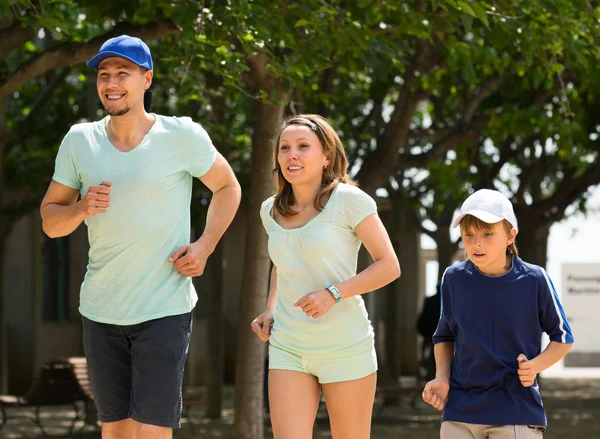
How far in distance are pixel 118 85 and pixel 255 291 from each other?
562 centimetres

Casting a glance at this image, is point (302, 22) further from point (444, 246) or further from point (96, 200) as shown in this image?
point (444, 246)

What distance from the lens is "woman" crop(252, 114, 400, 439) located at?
4.94 m

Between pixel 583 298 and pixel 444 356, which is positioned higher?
pixel 444 356

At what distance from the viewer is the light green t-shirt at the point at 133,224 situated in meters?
4.86

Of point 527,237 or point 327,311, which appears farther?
point 527,237

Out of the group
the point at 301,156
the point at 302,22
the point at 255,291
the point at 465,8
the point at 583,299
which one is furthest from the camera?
the point at 583,299

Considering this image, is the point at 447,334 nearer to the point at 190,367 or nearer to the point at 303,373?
the point at 303,373

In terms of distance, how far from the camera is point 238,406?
10484mm

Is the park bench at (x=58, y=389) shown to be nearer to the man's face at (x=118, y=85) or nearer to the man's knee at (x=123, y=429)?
the man's knee at (x=123, y=429)

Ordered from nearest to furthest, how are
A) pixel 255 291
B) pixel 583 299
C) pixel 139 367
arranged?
pixel 139 367 → pixel 255 291 → pixel 583 299

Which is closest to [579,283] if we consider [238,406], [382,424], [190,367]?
[190,367]

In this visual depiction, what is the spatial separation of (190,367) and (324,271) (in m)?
18.7

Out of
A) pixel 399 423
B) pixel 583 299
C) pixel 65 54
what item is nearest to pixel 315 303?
pixel 65 54

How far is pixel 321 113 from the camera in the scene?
1495 centimetres
